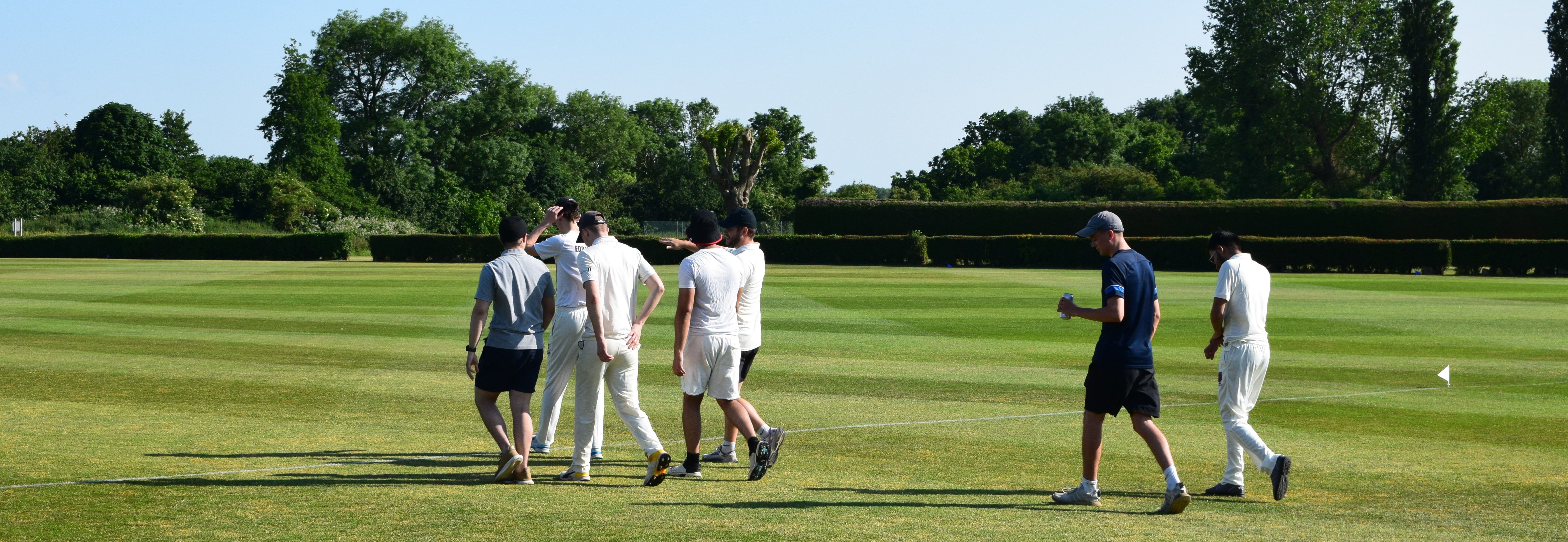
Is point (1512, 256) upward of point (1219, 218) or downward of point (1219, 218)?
downward

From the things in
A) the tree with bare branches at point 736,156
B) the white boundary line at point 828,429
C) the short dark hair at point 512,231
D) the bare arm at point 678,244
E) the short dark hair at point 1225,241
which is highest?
the tree with bare branches at point 736,156

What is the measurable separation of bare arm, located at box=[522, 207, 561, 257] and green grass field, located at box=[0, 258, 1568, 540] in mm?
1376

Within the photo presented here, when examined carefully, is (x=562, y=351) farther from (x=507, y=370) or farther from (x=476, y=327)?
(x=476, y=327)

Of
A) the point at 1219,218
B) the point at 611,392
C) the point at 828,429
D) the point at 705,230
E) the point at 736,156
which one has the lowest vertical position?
the point at 828,429

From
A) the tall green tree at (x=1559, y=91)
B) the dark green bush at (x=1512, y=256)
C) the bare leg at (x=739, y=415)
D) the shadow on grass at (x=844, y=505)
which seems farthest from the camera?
the tall green tree at (x=1559, y=91)

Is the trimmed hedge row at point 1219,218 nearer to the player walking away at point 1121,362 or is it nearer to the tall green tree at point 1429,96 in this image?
the tall green tree at point 1429,96

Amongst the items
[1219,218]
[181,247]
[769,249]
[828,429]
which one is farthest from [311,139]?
[828,429]

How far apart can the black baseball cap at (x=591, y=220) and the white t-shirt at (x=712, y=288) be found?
53 cm

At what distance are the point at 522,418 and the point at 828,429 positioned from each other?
115 inches

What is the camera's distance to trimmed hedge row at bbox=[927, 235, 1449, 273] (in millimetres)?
39531

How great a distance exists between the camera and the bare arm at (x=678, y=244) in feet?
22.9

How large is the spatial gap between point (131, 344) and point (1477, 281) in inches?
1296

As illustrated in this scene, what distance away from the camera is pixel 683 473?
279 inches

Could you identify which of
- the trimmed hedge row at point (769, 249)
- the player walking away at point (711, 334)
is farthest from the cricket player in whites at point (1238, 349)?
the trimmed hedge row at point (769, 249)
